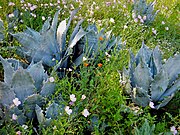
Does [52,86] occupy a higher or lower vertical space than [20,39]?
lower

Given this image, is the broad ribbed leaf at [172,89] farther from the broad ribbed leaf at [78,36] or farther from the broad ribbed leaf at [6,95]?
the broad ribbed leaf at [6,95]

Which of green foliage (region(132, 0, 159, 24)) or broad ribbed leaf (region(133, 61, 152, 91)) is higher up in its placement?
green foliage (region(132, 0, 159, 24))

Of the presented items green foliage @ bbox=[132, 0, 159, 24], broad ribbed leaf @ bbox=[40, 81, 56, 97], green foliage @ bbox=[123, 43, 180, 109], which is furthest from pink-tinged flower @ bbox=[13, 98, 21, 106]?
green foliage @ bbox=[132, 0, 159, 24]

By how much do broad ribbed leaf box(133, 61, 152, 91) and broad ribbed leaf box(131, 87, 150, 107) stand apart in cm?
9

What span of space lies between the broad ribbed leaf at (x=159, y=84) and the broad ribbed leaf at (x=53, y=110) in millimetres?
867

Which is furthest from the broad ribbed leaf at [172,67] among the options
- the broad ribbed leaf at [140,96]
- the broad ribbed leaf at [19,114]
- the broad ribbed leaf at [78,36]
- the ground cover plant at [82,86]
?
the broad ribbed leaf at [19,114]

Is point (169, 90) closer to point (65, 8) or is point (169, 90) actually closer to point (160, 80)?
point (160, 80)

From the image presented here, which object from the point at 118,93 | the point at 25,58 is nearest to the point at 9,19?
the point at 25,58

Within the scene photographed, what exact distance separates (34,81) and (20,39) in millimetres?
635

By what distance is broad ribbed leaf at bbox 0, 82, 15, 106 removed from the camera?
7.53 ft

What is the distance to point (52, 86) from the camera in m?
2.49

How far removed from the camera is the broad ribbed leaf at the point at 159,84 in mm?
2703

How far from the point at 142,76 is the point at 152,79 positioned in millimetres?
87

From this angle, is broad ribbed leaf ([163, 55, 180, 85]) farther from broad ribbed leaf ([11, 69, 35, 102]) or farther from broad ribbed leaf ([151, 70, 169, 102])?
broad ribbed leaf ([11, 69, 35, 102])
